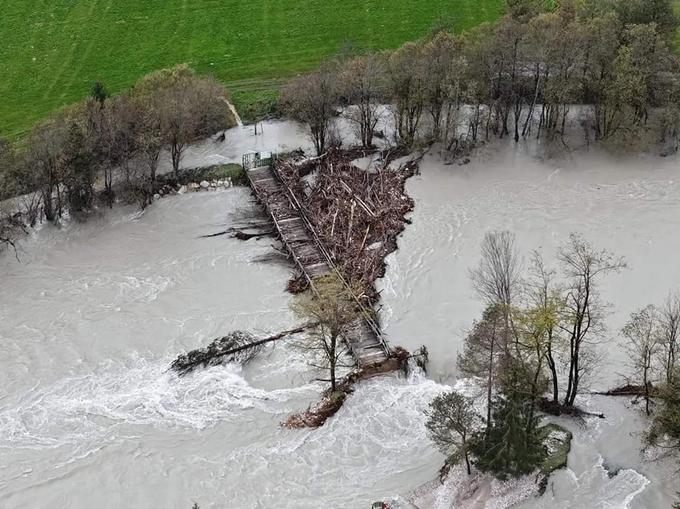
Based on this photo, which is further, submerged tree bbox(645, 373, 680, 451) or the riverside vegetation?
the riverside vegetation

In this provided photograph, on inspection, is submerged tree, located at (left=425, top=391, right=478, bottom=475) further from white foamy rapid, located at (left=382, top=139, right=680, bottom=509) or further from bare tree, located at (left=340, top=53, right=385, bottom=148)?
bare tree, located at (left=340, top=53, right=385, bottom=148)

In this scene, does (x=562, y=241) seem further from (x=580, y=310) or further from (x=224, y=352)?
(x=224, y=352)

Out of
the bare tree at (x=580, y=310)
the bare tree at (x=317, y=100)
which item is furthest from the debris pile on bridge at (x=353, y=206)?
the bare tree at (x=580, y=310)

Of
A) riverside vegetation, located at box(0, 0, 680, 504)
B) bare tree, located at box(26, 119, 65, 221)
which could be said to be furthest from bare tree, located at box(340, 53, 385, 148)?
bare tree, located at box(26, 119, 65, 221)

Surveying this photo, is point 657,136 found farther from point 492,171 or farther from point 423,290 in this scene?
point 423,290

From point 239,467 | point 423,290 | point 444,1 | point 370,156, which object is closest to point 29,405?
point 239,467

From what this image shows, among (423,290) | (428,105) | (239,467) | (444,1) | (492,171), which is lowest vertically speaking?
(239,467)

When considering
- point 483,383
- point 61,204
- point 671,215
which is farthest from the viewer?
point 61,204
